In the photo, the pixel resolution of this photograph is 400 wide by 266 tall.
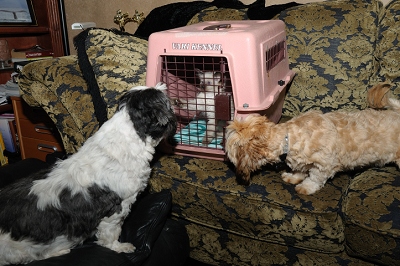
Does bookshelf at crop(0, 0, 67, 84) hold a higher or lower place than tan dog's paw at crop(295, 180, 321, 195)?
higher

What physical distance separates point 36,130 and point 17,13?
1520mm

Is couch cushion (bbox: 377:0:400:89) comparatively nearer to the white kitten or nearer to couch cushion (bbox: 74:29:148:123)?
the white kitten

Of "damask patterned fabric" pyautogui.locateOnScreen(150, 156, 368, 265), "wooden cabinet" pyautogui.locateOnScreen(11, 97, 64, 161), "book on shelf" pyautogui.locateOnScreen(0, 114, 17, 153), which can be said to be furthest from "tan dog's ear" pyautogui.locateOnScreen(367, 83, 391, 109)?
"book on shelf" pyautogui.locateOnScreen(0, 114, 17, 153)

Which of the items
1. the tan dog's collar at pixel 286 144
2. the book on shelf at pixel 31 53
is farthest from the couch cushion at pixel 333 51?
the book on shelf at pixel 31 53

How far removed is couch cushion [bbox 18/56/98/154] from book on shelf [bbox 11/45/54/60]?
1.53 m

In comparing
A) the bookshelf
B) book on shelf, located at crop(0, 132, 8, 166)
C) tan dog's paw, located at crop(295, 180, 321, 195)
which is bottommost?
book on shelf, located at crop(0, 132, 8, 166)

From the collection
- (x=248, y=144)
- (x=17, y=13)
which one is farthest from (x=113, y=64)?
(x=17, y=13)

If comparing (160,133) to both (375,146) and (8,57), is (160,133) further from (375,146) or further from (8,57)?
(8,57)

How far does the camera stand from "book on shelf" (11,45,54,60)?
382cm

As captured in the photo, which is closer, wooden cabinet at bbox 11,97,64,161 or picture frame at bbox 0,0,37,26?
wooden cabinet at bbox 11,97,64,161

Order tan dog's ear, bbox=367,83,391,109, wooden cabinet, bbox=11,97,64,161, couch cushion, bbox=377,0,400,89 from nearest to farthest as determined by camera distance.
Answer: tan dog's ear, bbox=367,83,391,109
couch cushion, bbox=377,0,400,89
wooden cabinet, bbox=11,97,64,161

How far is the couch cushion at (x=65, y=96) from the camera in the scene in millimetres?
2260

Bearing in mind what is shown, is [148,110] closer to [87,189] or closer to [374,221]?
[87,189]

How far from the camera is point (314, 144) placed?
1877mm
